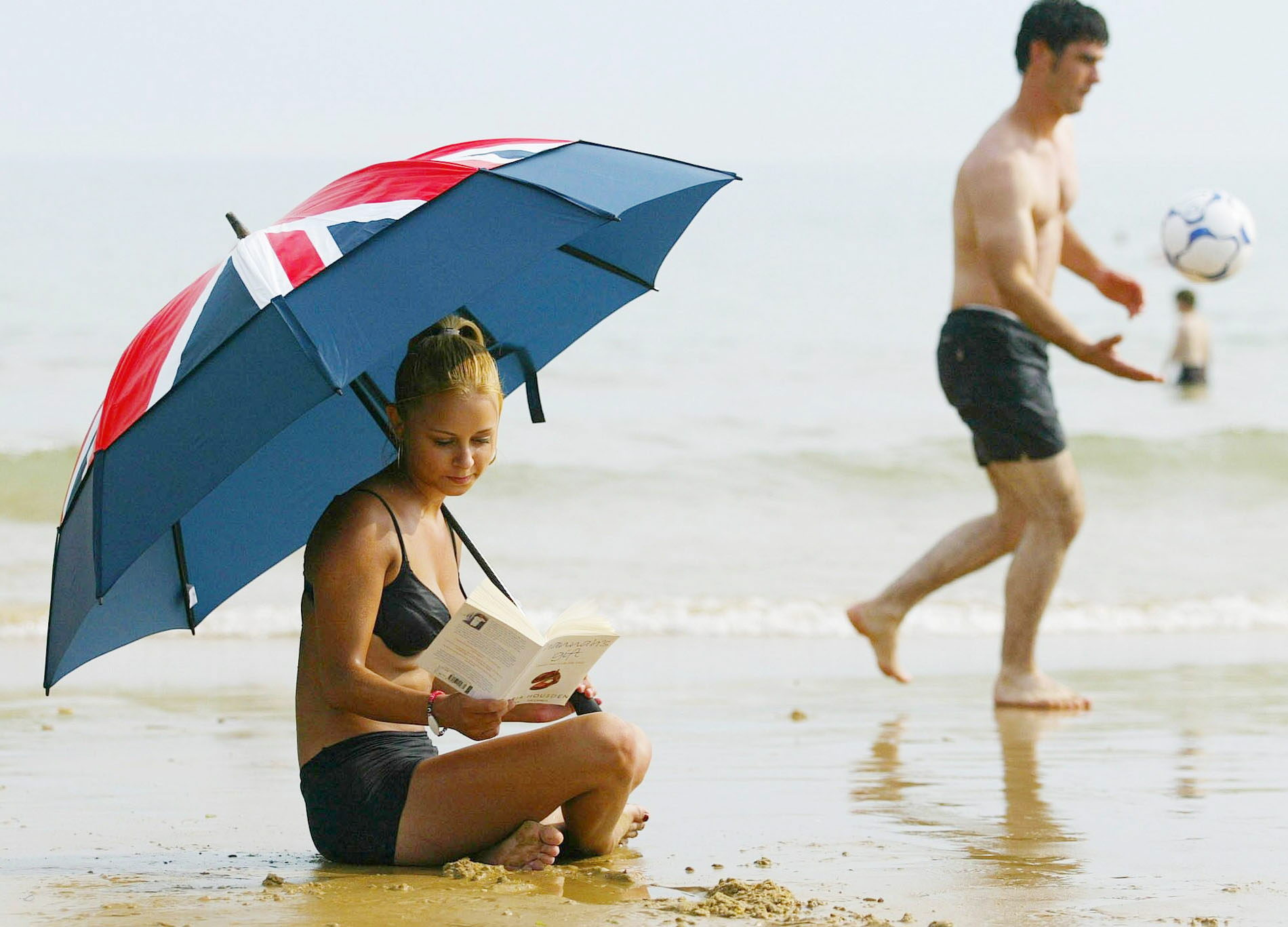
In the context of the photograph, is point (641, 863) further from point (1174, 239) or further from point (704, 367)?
point (704, 367)

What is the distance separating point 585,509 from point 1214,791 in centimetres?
798

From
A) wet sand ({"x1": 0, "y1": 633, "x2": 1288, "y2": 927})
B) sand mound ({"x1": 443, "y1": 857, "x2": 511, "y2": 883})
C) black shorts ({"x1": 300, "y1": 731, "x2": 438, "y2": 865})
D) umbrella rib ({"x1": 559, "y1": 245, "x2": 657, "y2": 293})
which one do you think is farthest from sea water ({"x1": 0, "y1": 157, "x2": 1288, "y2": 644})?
sand mound ({"x1": 443, "y1": 857, "x2": 511, "y2": 883})

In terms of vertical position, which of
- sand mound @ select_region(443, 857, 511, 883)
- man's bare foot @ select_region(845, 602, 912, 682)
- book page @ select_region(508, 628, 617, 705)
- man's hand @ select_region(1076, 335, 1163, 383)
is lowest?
man's bare foot @ select_region(845, 602, 912, 682)

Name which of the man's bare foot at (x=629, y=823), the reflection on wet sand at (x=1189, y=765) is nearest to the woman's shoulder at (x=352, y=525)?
the man's bare foot at (x=629, y=823)

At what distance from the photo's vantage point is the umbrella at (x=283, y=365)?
8.96 feet

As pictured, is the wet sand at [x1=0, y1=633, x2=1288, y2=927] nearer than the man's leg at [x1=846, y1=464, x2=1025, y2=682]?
Yes

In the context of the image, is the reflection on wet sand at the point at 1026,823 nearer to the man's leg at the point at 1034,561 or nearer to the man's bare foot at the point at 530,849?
the man's leg at the point at 1034,561

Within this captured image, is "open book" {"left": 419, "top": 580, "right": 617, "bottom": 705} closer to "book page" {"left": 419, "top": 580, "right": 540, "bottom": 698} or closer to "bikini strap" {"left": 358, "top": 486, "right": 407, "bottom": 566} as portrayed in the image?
"book page" {"left": 419, "top": 580, "right": 540, "bottom": 698}

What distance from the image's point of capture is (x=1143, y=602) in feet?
29.3

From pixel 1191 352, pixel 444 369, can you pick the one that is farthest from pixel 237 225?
pixel 1191 352

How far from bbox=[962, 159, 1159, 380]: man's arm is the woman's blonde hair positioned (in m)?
2.82

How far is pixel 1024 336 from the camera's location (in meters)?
5.63

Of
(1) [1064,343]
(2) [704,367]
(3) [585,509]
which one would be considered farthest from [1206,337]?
(1) [1064,343]

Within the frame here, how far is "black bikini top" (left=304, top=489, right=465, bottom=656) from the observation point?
10.3ft
